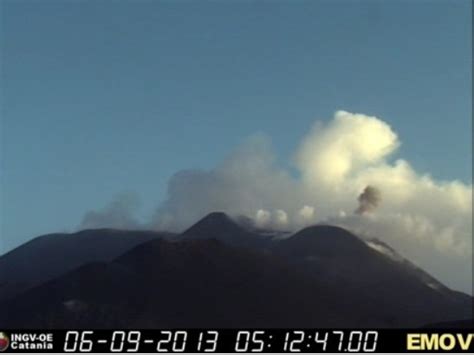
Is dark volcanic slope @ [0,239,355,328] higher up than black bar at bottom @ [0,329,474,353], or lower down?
higher up

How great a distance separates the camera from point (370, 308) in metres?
187

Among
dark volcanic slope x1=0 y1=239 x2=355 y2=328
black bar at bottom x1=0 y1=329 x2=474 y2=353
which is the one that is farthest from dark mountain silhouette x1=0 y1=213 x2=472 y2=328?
black bar at bottom x1=0 y1=329 x2=474 y2=353

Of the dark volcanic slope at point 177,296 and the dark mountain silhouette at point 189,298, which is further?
the dark mountain silhouette at point 189,298

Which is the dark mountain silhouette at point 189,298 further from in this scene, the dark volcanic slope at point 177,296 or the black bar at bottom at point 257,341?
the black bar at bottom at point 257,341

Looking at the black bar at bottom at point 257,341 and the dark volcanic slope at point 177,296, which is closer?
the black bar at bottom at point 257,341

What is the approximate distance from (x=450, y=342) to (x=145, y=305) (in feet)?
438

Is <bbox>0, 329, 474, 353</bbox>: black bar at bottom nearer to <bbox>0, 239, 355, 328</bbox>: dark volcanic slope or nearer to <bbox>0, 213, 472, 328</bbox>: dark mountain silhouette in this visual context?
<bbox>0, 213, 472, 328</bbox>: dark mountain silhouette

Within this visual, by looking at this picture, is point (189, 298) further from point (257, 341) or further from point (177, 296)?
point (257, 341)

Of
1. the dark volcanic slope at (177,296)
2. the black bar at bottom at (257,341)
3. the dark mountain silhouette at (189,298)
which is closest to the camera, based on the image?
the black bar at bottom at (257,341)

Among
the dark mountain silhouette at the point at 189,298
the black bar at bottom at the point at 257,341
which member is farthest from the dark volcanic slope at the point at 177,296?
the black bar at bottom at the point at 257,341

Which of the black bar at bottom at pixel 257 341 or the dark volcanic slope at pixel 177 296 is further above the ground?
the dark volcanic slope at pixel 177 296

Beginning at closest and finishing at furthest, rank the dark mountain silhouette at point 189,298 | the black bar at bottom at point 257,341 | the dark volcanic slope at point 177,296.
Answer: the black bar at bottom at point 257,341, the dark volcanic slope at point 177,296, the dark mountain silhouette at point 189,298

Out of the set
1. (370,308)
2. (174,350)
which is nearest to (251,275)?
(370,308)

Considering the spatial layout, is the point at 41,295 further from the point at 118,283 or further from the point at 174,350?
the point at 174,350
